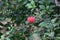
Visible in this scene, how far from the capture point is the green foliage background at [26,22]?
3.08 metres

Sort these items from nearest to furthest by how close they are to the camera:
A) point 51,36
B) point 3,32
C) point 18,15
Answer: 1. point 51,36
2. point 3,32
3. point 18,15

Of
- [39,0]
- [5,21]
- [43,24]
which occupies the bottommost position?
[43,24]

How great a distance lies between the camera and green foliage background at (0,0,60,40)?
3.08 m

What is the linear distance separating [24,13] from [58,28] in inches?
26.3

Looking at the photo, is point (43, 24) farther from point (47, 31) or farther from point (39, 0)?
A: point (39, 0)

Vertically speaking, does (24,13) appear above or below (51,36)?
above

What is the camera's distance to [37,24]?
3.28 metres

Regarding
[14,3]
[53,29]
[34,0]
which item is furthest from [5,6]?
[53,29]

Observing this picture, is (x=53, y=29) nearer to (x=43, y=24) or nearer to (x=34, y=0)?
(x=43, y=24)

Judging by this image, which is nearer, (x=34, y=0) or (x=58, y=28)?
(x=58, y=28)

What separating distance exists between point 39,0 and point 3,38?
2.80ft

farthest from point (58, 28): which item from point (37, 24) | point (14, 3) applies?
point (14, 3)

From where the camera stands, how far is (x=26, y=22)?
334cm

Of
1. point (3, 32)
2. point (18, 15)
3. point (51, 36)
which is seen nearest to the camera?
point (51, 36)
